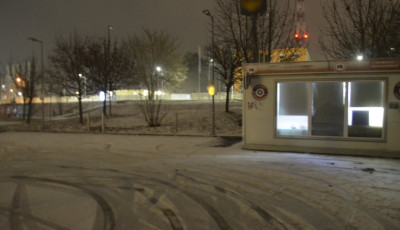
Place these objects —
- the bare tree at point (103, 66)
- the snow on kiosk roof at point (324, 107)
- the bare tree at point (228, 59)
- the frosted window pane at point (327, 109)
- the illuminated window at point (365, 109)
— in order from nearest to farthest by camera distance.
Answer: the snow on kiosk roof at point (324, 107) < the illuminated window at point (365, 109) < the frosted window pane at point (327, 109) < the bare tree at point (228, 59) < the bare tree at point (103, 66)

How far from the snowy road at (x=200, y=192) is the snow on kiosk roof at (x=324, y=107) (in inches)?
33.5

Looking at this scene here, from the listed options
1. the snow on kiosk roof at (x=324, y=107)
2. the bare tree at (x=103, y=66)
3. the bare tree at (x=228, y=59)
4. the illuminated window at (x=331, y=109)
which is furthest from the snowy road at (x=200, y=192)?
the bare tree at (x=103, y=66)

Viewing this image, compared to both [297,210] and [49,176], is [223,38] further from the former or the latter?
[297,210]

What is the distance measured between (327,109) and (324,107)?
4.8 inches

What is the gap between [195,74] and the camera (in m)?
80.6

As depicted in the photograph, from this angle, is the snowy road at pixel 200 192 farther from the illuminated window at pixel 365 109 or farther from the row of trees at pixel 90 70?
the row of trees at pixel 90 70

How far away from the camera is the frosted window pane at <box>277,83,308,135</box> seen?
36.2 ft

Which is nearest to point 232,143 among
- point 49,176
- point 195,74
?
point 49,176

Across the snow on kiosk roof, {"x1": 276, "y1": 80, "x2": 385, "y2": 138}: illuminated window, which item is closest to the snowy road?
the snow on kiosk roof

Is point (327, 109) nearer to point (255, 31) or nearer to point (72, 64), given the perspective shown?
point (255, 31)

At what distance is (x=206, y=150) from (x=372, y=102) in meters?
5.88

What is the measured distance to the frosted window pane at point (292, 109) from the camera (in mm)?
11031

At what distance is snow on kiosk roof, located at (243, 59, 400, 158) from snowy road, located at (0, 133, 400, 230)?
850 mm

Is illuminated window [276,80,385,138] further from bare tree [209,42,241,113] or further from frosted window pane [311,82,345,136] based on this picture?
bare tree [209,42,241,113]
